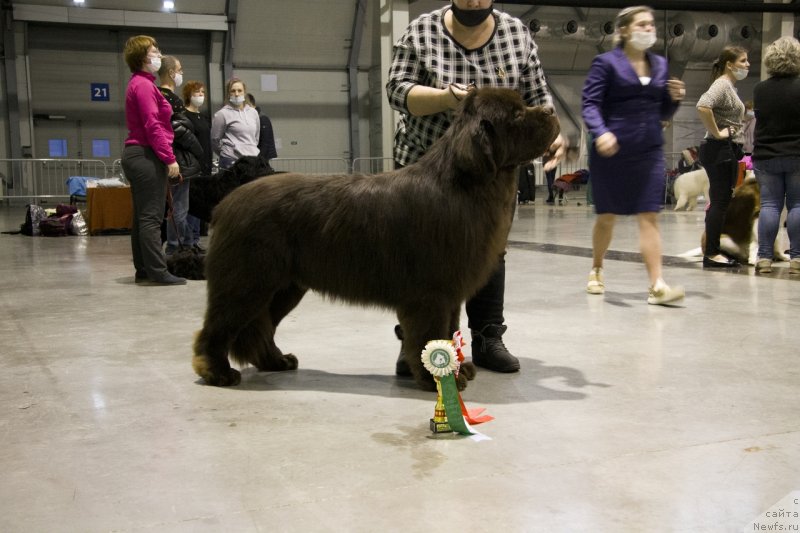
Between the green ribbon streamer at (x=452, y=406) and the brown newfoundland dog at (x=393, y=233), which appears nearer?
the green ribbon streamer at (x=452, y=406)

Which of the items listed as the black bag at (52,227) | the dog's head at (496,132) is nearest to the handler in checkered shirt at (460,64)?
the dog's head at (496,132)

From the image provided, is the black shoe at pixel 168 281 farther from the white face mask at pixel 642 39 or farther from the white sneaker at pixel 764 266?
the white sneaker at pixel 764 266

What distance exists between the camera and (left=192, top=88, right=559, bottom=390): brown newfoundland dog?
2949mm

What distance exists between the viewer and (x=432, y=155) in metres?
3.08

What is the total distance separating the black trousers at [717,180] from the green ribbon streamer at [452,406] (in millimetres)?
4736

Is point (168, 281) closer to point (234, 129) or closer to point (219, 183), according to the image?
point (219, 183)

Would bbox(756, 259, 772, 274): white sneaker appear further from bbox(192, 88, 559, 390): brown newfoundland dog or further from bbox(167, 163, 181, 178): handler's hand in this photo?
bbox(167, 163, 181, 178): handler's hand

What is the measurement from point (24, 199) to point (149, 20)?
5.30 m

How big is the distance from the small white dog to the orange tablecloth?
9.72 meters

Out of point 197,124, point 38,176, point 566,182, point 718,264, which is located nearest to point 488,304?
point 718,264

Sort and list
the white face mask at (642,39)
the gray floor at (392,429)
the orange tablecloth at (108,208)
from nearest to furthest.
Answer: the gray floor at (392,429) → the white face mask at (642,39) → the orange tablecloth at (108,208)

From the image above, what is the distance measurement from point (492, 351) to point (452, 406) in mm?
966

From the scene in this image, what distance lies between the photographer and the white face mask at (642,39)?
462 cm

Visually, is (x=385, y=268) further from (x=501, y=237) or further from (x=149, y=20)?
(x=149, y=20)
